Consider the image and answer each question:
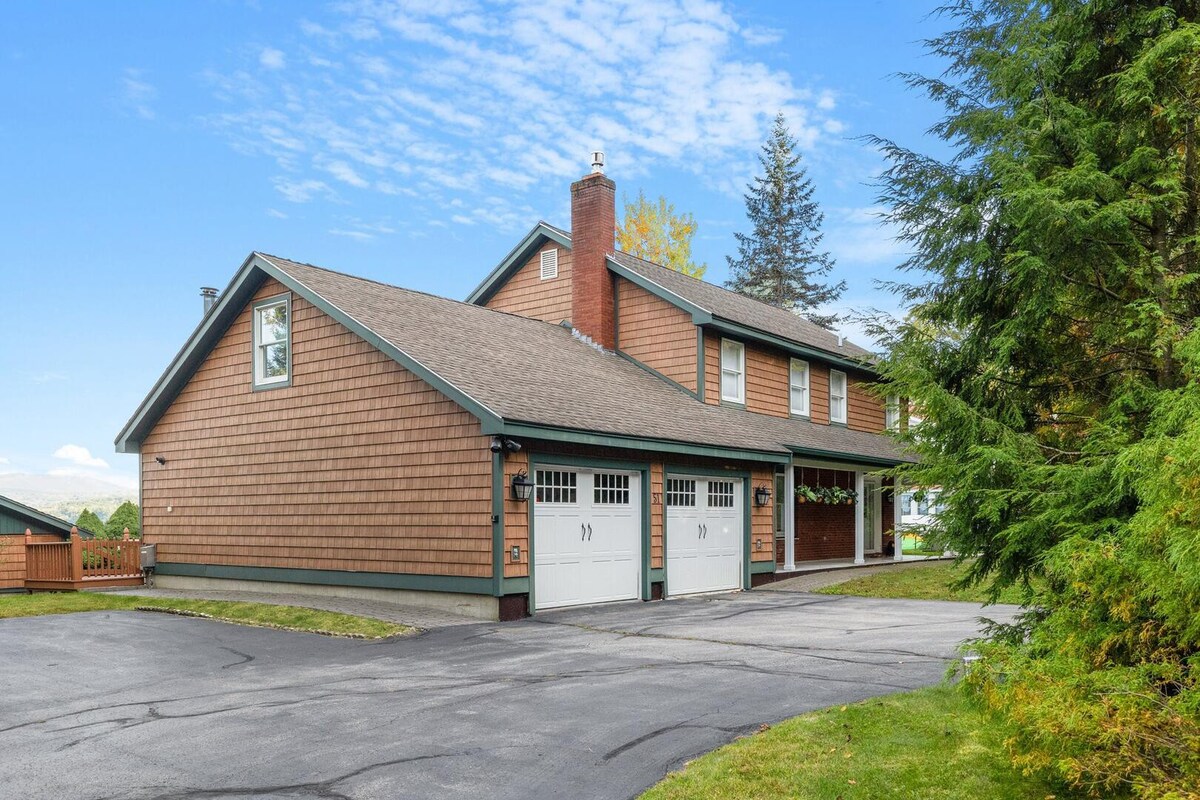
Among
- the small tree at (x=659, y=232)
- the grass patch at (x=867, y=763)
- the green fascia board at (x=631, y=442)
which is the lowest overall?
the grass patch at (x=867, y=763)

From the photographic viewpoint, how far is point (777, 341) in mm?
22062

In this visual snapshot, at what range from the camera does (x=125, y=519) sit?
25.9 m

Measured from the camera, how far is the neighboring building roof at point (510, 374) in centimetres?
1450

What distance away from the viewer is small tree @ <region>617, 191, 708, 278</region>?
133 feet

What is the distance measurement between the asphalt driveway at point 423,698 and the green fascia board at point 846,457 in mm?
6916

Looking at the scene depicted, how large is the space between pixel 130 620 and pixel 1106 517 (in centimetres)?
1373

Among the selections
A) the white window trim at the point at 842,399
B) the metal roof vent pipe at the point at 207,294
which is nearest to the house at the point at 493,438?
the white window trim at the point at 842,399

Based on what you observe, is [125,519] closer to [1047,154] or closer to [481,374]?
[481,374]

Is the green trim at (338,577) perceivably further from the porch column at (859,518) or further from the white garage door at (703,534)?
the porch column at (859,518)

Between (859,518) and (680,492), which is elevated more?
(680,492)

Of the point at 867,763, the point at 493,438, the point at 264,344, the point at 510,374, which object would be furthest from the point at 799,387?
the point at 867,763

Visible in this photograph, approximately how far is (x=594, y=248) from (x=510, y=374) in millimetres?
6852

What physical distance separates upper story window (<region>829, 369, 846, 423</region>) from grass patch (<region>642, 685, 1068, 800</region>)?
18743 mm

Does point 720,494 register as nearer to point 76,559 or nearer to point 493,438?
point 493,438
